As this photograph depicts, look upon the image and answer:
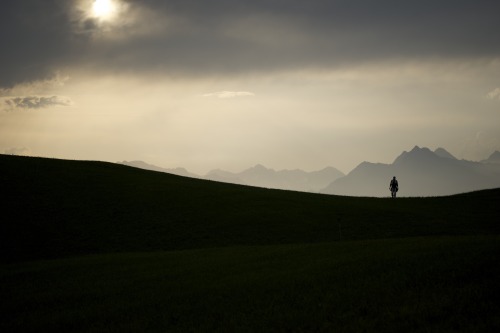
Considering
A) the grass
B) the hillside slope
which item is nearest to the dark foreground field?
the grass

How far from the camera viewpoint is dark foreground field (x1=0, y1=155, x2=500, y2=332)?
14.2 meters

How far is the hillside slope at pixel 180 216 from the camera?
38.0 metres

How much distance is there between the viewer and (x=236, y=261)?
25.4m

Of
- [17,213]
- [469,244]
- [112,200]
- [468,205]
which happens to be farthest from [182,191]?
[469,244]

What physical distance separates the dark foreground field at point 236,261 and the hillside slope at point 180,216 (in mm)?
204

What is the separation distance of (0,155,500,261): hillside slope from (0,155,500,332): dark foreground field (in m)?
0.20

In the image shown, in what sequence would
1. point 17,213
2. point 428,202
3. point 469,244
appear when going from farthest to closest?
1. point 428,202
2. point 17,213
3. point 469,244

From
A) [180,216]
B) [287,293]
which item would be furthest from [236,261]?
[180,216]

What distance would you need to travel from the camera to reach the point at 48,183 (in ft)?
186

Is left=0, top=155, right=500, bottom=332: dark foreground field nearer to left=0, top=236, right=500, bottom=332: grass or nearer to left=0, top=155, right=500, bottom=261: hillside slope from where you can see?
left=0, top=236, right=500, bottom=332: grass

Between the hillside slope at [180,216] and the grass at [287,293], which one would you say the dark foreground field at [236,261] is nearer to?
the grass at [287,293]

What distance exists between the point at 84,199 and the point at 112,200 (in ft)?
11.0

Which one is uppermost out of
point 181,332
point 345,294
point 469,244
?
point 469,244

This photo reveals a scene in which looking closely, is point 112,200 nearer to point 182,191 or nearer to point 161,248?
point 182,191
